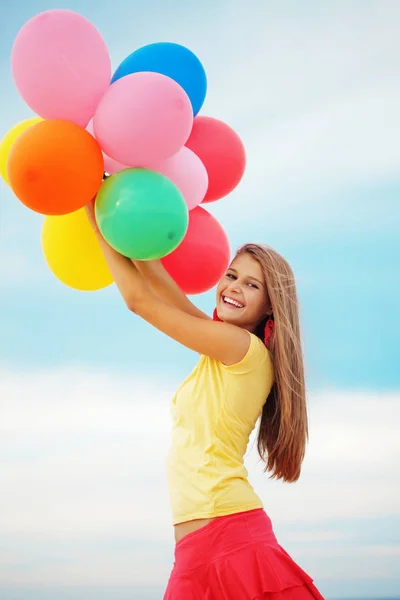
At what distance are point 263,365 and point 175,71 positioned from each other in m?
1.22

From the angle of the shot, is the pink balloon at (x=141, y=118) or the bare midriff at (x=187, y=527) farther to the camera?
the bare midriff at (x=187, y=527)

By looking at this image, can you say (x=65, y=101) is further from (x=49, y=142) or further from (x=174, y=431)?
(x=174, y=431)

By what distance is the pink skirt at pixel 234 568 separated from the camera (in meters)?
3.02

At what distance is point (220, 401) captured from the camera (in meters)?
3.21

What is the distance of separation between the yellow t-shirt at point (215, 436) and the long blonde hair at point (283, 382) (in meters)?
0.09

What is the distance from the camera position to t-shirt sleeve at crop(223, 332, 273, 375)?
325cm

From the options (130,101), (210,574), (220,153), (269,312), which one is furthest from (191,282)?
(210,574)

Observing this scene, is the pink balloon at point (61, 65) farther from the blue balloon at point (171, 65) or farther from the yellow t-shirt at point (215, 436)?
the yellow t-shirt at point (215, 436)

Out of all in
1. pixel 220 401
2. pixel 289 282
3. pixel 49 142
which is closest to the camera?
pixel 49 142

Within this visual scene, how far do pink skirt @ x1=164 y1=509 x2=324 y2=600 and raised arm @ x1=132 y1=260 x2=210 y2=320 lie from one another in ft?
2.88

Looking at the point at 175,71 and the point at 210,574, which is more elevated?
the point at 175,71

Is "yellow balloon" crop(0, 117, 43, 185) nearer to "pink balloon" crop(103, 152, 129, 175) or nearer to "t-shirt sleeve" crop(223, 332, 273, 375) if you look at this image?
"pink balloon" crop(103, 152, 129, 175)

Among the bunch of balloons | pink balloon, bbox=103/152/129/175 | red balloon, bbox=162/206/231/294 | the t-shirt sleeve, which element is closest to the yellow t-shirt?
the t-shirt sleeve

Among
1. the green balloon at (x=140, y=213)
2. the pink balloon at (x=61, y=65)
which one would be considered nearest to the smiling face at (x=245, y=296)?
the green balloon at (x=140, y=213)
